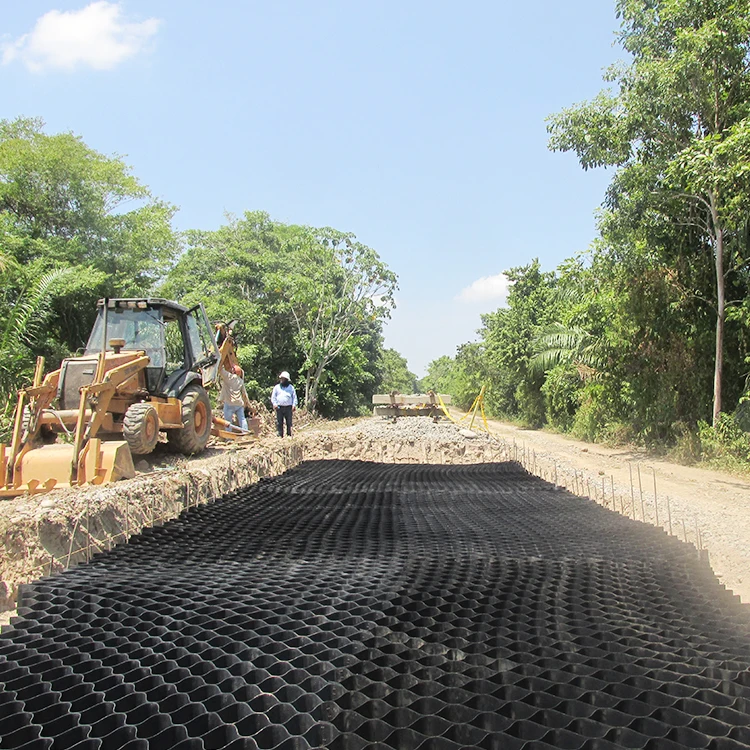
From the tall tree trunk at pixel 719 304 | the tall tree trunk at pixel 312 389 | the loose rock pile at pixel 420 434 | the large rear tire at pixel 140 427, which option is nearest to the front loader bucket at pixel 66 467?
the large rear tire at pixel 140 427

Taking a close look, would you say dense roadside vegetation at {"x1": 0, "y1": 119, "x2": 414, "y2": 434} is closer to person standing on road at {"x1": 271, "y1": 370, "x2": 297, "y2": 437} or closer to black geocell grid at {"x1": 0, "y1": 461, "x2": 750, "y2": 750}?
person standing on road at {"x1": 271, "y1": 370, "x2": 297, "y2": 437}

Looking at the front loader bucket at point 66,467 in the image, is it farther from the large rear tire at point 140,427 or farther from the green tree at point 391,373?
the green tree at point 391,373

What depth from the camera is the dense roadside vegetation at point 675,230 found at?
28.4 ft

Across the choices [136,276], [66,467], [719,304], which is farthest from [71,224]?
[719,304]

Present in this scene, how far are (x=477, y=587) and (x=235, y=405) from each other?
9243 mm

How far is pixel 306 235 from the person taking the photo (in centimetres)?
2381

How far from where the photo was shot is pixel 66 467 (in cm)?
585

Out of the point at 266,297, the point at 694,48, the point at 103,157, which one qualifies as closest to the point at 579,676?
the point at 694,48

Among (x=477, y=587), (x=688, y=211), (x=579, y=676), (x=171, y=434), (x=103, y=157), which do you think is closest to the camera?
(x=579, y=676)

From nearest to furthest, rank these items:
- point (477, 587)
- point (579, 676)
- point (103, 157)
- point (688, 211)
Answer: point (579, 676)
point (477, 587)
point (688, 211)
point (103, 157)

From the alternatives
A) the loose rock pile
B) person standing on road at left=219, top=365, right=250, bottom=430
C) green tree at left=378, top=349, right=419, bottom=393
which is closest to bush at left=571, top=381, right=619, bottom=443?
the loose rock pile

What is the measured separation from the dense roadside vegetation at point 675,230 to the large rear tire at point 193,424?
713 cm

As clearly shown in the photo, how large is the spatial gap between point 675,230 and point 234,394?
27.1 feet

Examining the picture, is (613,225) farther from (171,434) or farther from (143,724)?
(143,724)
